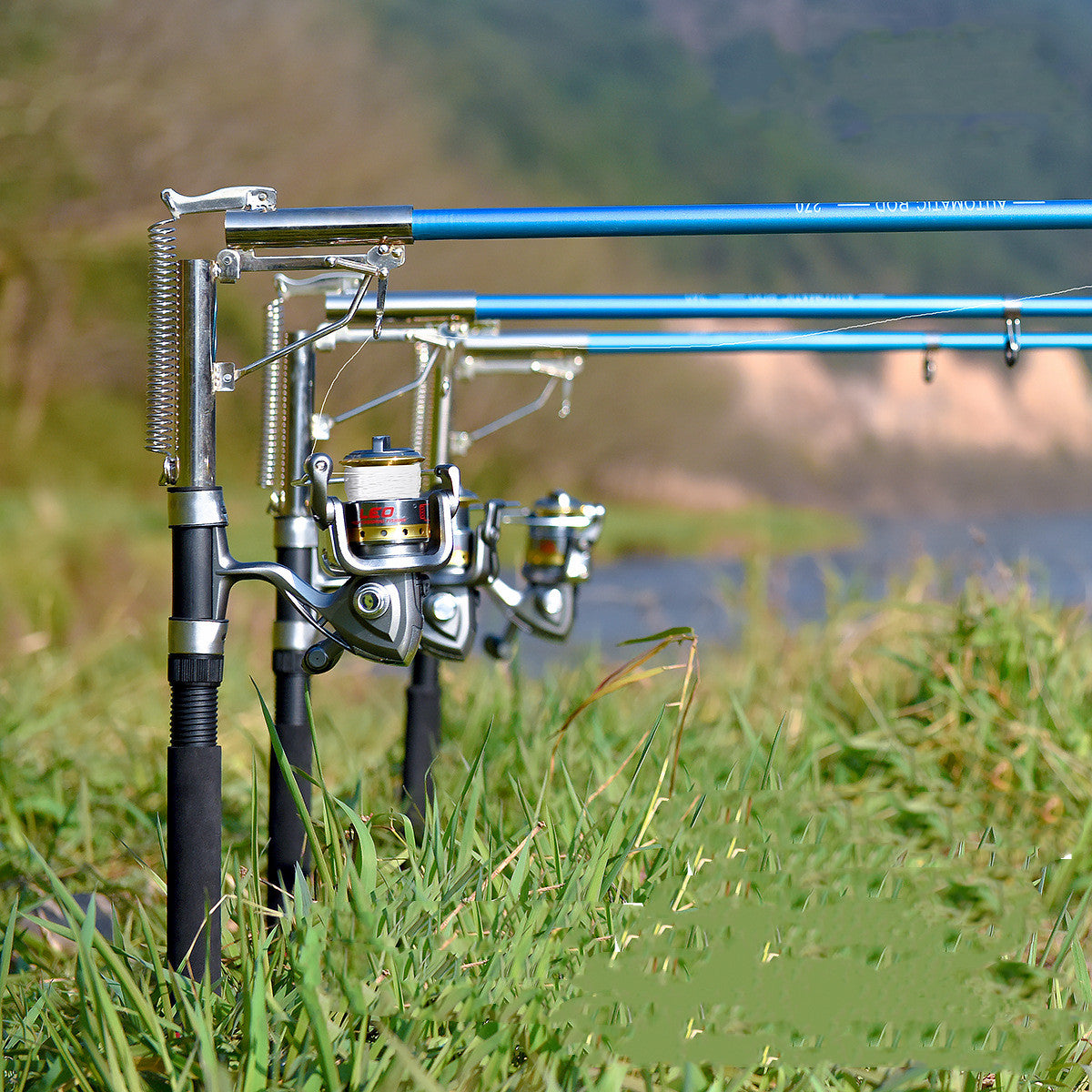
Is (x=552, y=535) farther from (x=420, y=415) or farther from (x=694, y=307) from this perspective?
(x=694, y=307)

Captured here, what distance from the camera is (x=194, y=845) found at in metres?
1.16

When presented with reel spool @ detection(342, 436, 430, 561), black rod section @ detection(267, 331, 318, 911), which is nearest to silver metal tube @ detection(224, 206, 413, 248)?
reel spool @ detection(342, 436, 430, 561)

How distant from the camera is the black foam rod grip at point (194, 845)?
115 cm

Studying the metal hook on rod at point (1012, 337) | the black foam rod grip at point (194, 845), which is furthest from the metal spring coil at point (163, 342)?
the metal hook on rod at point (1012, 337)

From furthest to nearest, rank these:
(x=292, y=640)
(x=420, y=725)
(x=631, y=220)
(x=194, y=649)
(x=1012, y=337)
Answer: (x=420, y=725)
(x=1012, y=337)
(x=292, y=640)
(x=631, y=220)
(x=194, y=649)

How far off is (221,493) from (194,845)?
35cm

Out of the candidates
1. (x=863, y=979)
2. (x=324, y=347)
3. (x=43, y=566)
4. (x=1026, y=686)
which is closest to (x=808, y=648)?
(x=1026, y=686)

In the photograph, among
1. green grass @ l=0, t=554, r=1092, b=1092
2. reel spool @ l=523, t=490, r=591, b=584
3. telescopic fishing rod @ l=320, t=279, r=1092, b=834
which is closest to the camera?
green grass @ l=0, t=554, r=1092, b=1092

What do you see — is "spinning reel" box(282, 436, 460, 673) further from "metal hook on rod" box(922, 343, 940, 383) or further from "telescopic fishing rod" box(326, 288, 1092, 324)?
"metal hook on rod" box(922, 343, 940, 383)

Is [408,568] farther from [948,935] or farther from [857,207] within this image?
[948,935]

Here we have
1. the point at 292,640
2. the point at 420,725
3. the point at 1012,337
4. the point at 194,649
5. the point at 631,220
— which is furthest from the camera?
the point at 420,725

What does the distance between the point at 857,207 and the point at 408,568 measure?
0.63m

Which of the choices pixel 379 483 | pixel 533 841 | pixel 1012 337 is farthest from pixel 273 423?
→ pixel 1012 337

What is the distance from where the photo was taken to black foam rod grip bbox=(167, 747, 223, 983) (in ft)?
3.78
